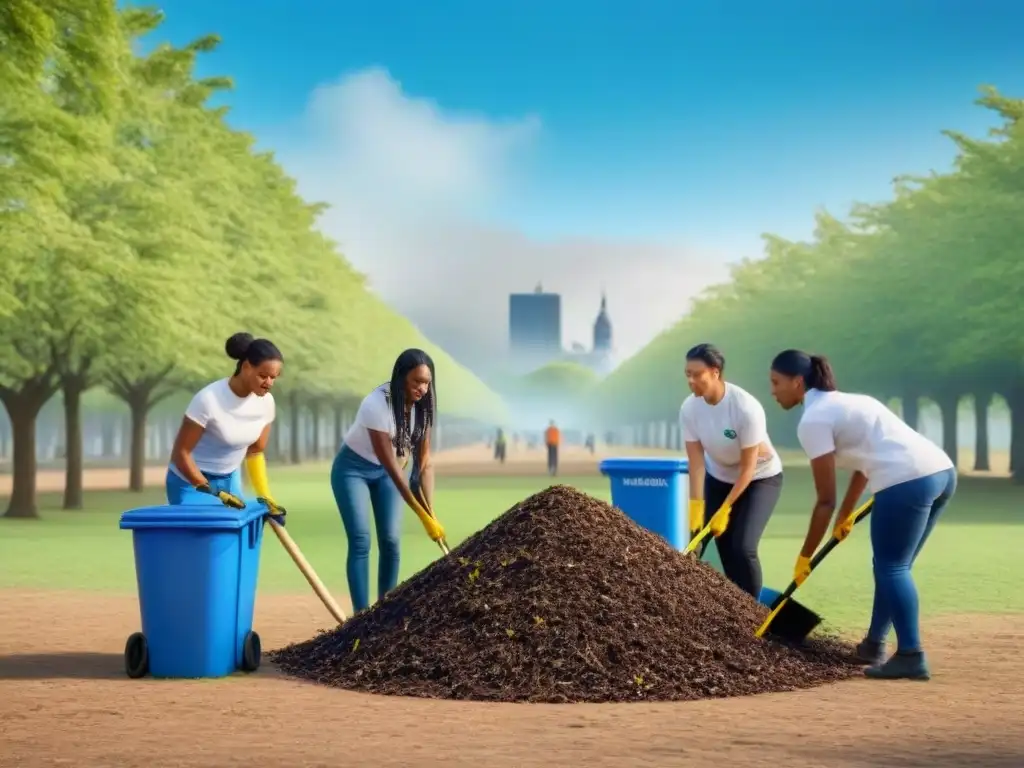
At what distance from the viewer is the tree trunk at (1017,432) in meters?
39.9

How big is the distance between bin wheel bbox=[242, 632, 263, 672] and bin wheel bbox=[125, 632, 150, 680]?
1.81 feet

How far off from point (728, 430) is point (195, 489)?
332cm

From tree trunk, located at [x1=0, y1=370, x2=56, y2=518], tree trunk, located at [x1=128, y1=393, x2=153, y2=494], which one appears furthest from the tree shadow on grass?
tree trunk, located at [x1=128, y1=393, x2=153, y2=494]

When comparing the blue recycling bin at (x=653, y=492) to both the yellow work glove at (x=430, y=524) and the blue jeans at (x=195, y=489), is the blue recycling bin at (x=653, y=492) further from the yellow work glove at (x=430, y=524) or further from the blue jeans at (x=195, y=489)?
the blue jeans at (x=195, y=489)

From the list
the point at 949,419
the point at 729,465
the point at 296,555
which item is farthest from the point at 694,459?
the point at 949,419

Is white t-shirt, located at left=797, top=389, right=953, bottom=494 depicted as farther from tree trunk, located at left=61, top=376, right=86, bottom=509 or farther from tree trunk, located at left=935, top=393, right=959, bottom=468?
tree trunk, located at left=935, top=393, right=959, bottom=468

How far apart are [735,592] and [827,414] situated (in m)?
1.54

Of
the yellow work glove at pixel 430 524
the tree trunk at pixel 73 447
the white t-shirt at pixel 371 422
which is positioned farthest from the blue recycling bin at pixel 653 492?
the tree trunk at pixel 73 447

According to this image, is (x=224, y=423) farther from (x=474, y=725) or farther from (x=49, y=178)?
(x=49, y=178)

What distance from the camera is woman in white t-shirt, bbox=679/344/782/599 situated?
1007 centimetres

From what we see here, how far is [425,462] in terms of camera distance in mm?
10375

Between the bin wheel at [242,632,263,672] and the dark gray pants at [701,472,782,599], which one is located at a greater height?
the dark gray pants at [701,472,782,599]

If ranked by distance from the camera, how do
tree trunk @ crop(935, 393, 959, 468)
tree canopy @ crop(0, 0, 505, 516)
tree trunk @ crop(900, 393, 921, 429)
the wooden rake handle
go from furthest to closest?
tree trunk @ crop(935, 393, 959, 468), tree trunk @ crop(900, 393, 921, 429), tree canopy @ crop(0, 0, 505, 516), the wooden rake handle

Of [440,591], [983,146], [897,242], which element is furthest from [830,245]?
[440,591]
